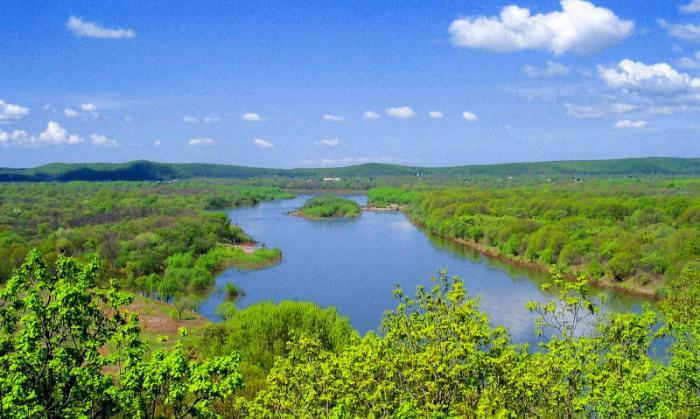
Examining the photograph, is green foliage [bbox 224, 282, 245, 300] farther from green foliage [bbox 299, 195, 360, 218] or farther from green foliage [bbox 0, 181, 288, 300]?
green foliage [bbox 299, 195, 360, 218]

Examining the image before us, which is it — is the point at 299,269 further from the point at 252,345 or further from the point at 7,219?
the point at 7,219

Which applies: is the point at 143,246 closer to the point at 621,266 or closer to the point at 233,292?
the point at 233,292

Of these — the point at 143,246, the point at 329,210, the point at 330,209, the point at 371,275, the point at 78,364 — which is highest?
the point at 78,364

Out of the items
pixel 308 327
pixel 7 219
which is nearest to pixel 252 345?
pixel 308 327

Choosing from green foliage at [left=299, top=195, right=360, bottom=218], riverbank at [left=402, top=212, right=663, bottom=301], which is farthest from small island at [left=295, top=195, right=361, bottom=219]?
riverbank at [left=402, top=212, right=663, bottom=301]

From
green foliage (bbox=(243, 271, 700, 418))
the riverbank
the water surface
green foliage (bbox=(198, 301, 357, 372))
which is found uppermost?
green foliage (bbox=(243, 271, 700, 418))

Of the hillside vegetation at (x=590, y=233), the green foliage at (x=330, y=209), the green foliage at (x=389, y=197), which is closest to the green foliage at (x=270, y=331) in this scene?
the hillside vegetation at (x=590, y=233)

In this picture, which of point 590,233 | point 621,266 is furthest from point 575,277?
point 590,233

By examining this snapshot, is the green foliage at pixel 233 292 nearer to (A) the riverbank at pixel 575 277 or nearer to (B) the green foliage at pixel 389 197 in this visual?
(A) the riverbank at pixel 575 277

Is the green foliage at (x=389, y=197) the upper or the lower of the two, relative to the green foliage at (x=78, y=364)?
lower
